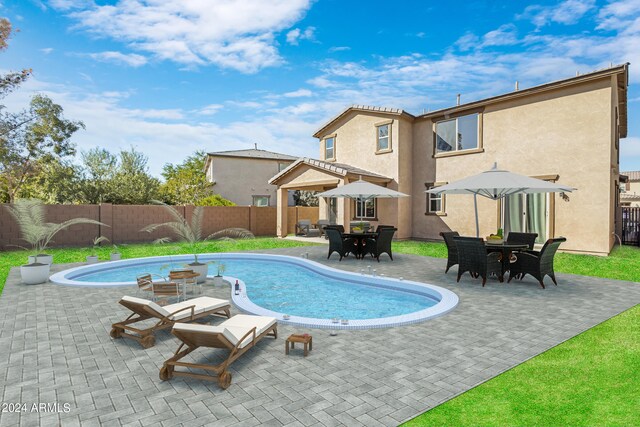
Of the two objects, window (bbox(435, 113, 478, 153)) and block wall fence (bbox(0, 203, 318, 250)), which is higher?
window (bbox(435, 113, 478, 153))

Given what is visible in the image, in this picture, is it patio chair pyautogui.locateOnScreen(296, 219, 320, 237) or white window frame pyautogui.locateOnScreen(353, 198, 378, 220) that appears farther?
patio chair pyautogui.locateOnScreen(296, 219, 320, 237)

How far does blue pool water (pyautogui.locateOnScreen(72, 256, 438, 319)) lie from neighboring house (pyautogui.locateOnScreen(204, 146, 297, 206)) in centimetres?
2176

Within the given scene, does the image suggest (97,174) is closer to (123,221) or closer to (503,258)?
(123,221)

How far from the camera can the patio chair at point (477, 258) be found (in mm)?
8677

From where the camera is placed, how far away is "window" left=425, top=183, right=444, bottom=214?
61.8 feet

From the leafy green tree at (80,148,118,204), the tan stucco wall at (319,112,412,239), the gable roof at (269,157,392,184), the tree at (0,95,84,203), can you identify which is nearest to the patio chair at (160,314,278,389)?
the gable roof at (269,157,392,184)

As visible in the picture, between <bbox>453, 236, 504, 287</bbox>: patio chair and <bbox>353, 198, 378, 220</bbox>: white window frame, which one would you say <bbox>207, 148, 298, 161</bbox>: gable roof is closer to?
<bbox>353, 198, 378, 220</bbox>: white window frame

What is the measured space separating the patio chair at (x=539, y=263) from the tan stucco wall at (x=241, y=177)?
2884 centimetres

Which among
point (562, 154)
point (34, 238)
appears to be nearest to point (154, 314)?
point (34, 238)

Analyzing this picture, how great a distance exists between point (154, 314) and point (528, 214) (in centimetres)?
1593

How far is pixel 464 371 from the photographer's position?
4.24 m

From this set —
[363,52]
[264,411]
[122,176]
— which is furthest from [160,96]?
[264,411]

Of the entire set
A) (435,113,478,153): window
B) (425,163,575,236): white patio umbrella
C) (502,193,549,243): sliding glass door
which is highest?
(435,113,478,153): window

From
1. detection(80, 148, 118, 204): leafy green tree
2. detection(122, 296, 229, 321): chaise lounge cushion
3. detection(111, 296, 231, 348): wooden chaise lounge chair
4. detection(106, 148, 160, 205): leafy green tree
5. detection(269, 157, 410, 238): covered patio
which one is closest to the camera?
detection(111, 296, 231, 348): wooden chaise lounge chair
